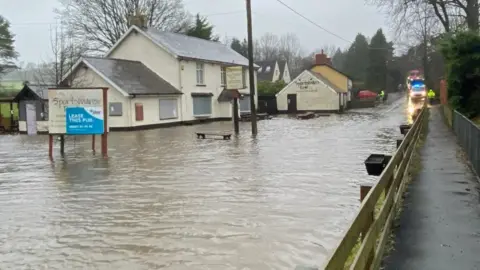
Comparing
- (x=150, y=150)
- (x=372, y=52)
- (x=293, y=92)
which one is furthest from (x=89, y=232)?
(x=372, y=52)

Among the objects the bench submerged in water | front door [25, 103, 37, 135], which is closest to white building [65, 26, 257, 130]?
front door [25, 103, 37, 135]

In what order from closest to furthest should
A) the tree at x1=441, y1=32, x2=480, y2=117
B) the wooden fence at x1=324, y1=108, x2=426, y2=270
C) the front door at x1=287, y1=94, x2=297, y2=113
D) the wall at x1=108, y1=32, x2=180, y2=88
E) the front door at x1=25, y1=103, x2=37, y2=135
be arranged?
the wooden fence at x1=324, y1=108, x2=426, y2=270
the tree at x1=441, y1=32, x2=480, y2=117
the front door at x1=25, y1=103, x2=37, y2=135
the wall at x1=108, y1=32, x2=180, y2=88
the front door at x1=287, y1=94, x2=297, y2=113

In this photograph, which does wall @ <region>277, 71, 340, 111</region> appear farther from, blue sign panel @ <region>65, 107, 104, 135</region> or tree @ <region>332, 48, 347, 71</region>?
tree @ <region>332, 48, 347, 71</region>

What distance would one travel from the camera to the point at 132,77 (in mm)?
38188

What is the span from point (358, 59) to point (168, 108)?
79.6 metres

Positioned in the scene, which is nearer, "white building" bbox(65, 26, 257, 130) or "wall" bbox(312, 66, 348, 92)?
"white building" bbox(65, 26, 257, 130)

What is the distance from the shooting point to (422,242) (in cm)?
653

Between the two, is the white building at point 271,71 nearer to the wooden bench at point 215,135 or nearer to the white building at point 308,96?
the white building at point 308,96

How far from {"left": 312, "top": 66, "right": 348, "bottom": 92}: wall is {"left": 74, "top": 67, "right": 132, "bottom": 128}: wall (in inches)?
1553

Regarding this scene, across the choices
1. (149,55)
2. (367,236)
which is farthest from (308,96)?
(367,236)

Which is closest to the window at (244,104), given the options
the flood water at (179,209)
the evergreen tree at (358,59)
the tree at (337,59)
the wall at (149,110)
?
the wall at (149,110)

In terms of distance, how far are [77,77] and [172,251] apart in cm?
3152

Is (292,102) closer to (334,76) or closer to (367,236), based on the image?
(334,76)

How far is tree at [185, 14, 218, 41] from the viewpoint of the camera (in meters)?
66.3
